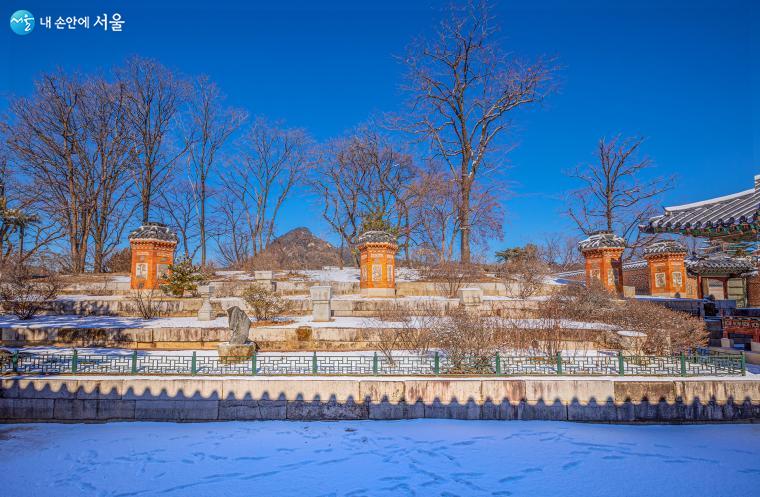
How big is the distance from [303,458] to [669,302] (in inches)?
616

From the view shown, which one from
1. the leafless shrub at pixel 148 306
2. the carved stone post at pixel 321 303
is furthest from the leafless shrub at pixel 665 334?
the leafless shrub at pixel 148 306

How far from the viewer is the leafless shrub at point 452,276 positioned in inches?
723

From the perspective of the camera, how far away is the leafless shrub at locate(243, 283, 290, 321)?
466 inches

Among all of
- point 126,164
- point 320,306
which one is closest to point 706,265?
point 320,306

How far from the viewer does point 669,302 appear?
15.0m

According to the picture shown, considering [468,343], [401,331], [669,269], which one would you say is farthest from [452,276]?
[468,343]

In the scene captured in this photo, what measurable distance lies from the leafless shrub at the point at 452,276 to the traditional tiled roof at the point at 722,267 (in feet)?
34.7

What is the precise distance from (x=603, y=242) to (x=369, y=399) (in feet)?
50.4

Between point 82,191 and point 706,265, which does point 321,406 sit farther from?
point 82,191

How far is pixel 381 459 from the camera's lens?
17.6 feet

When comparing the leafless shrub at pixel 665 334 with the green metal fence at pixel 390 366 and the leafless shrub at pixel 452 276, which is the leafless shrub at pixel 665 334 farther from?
the leafless shrub at pixel 452 276

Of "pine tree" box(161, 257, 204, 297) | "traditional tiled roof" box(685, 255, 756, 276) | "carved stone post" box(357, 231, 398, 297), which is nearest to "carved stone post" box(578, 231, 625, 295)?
"traditional tiled roof" box(685, 255, 756, 276)

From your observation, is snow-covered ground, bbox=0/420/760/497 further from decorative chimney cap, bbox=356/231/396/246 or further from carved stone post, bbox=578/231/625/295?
carved stone post, bbox=578/231/625/295

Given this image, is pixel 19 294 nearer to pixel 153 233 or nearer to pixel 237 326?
pixel 153 233
